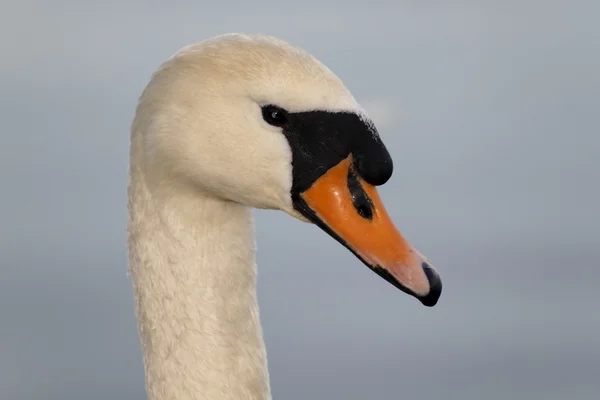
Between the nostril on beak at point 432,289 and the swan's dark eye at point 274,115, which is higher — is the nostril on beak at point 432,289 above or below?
below

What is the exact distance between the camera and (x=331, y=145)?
3891mm

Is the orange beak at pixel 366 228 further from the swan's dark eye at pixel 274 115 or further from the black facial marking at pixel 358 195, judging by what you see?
the swan's dark eye at pixel 274 115

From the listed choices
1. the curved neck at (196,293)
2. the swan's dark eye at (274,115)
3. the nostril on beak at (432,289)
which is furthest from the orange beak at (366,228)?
the curved neck at (196,293)

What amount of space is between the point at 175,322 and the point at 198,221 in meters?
0.43

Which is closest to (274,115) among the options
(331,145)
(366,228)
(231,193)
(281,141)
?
(281,141)

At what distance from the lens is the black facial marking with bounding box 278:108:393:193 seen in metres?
3.84

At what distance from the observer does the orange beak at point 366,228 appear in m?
3.87

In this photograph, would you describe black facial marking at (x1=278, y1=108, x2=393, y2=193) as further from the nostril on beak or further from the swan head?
the nostril on beak

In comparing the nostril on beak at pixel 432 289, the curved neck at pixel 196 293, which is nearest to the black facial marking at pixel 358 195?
the nostril on beak at pixel 432 289

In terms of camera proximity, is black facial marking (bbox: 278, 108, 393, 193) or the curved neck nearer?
black facial marking (bbox: 278, 108, 393, 193)

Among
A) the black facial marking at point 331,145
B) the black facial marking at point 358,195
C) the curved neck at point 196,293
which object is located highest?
the black facial marking at point 331,145

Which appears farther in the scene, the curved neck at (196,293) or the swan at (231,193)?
the curved neck at (196,293)

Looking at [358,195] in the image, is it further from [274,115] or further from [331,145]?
[274,115]

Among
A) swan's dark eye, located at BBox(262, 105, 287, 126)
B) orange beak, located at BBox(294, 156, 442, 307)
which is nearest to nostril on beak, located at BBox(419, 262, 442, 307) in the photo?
orange beak, located at BBox(294, 156, 442, 307)
